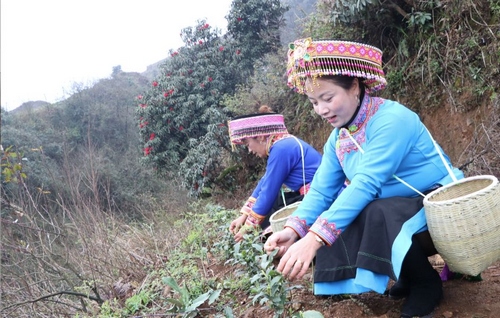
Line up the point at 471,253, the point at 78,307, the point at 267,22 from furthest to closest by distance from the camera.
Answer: the point at 267,22
the point at 78,307
the point at 471,253

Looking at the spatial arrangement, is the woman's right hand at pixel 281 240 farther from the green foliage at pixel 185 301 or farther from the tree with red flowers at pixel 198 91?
the tree with red flowers at pixel 198 91

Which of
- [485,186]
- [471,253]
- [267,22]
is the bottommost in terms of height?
[471,253]

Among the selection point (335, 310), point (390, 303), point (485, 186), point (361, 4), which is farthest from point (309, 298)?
point (361, 4)

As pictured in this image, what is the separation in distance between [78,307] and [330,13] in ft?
15.1

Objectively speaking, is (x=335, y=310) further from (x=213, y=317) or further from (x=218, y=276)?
(x=218, y=276)

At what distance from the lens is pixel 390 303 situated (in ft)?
Result: 6.65

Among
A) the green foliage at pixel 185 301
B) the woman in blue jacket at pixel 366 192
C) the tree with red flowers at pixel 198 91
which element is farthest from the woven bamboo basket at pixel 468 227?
the tree with red flowers at pixel 198 91

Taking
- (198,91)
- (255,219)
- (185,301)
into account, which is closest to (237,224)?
(255,219)

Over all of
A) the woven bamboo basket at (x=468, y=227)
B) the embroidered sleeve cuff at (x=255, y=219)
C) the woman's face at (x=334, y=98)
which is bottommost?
the embroidered sleeve cuff at (x=255, y=219)

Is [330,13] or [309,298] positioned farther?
[330,13]

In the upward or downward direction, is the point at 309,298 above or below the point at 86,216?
below

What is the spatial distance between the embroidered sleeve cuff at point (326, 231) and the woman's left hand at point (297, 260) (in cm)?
5

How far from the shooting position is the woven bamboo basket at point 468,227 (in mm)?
1563

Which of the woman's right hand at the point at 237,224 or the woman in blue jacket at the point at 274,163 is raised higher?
the woman in blue jacket at the point at 274,163
